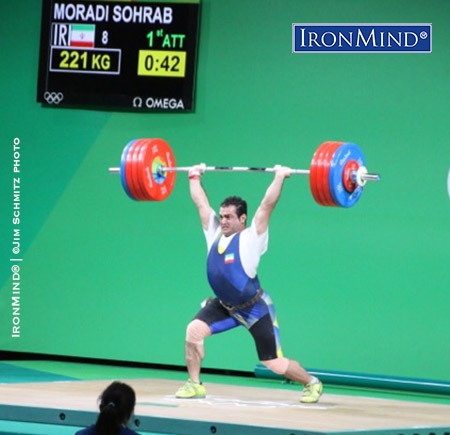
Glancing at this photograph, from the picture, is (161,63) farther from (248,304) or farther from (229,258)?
(248,304)

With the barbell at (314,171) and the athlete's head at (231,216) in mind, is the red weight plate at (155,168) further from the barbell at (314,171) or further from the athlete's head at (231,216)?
the athlete's head at (231,216)

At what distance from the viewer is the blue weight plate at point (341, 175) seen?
6.14 metres

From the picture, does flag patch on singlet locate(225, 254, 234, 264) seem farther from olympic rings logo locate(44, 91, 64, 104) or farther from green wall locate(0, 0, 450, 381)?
olympic rings logo locate(44, 91, 64, 104)

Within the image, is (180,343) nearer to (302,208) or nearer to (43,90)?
(302,208)

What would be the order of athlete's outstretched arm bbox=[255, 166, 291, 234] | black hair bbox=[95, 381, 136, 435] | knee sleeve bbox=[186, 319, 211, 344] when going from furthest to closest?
knee sleeve bbox=[186, 319, 211, 344] < athlete's outstretched arm bbox=[255, 166, 291, 234] < black hair bbox=[95, 381, 136, 435]

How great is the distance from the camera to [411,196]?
7797 millimetres

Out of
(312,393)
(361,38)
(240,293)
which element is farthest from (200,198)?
(361,38)

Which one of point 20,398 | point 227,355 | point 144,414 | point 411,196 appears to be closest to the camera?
point 144,414

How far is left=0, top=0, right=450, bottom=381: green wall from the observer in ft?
25.5

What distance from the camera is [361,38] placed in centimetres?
791

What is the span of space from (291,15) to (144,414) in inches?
133

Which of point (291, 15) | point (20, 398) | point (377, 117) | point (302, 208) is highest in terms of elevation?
point (291, 15)

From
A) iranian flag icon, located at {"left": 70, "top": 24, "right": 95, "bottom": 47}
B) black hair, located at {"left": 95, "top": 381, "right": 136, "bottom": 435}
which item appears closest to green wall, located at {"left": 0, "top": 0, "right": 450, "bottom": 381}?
iranian flag icon, located at {"left": 70, "top": 24, "right": 95, "bottom": 47}

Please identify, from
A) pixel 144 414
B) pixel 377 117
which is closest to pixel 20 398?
pixel 144 414
